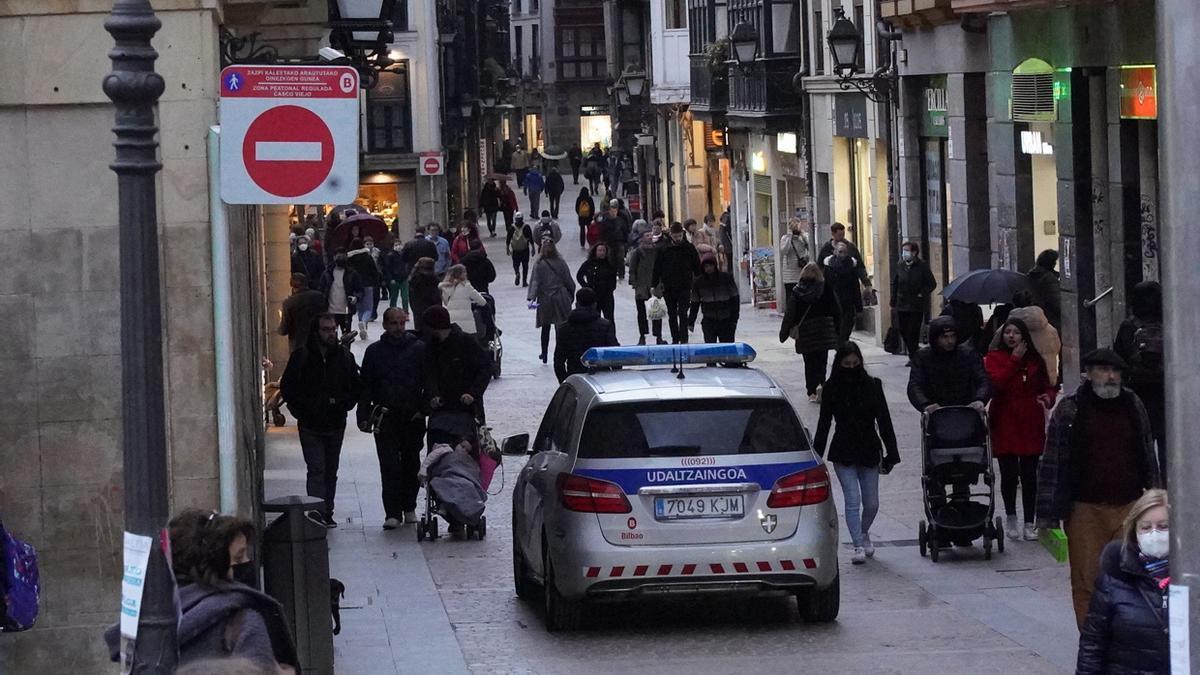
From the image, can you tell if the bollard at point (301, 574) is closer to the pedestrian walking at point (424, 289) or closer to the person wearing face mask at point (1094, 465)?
the person wearing face mask at point (1094, 465)

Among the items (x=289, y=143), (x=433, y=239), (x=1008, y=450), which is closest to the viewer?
(x=289, y=143)

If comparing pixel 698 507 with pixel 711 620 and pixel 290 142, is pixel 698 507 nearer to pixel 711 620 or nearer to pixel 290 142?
pixel 711 620

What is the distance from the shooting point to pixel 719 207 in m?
53.9

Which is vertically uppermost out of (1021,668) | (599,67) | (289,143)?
(599,67)

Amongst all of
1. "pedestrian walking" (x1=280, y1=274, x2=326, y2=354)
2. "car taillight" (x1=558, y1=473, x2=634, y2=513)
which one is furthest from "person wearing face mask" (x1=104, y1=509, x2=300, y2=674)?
"pedestrian walking" (x1=280, y1=274, x2=326, y2=354)

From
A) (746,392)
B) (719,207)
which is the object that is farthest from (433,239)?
(746,392)

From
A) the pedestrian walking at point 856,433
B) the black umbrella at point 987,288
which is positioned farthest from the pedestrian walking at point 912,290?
the pedestrian walking at point 856,433

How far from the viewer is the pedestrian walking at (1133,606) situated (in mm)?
7145

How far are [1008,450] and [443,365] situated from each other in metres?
4.15

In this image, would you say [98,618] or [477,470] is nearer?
[98,618]

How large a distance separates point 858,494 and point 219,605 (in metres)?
8.84

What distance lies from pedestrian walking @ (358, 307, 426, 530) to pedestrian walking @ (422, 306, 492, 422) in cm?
12

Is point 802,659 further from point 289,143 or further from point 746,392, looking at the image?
point 289,143

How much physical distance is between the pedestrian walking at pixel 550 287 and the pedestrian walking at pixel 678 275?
2.05 m
